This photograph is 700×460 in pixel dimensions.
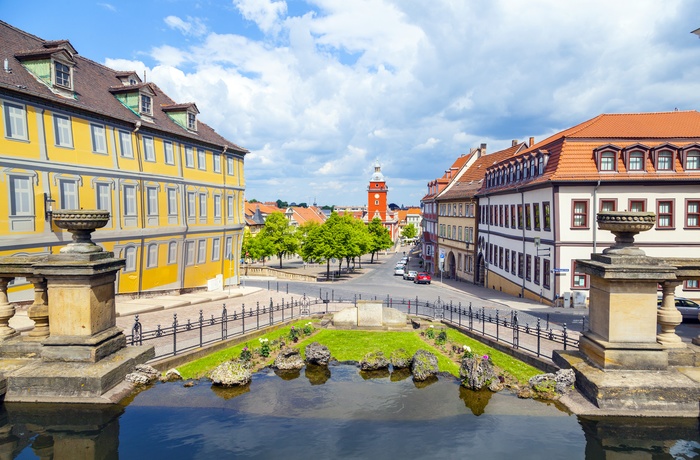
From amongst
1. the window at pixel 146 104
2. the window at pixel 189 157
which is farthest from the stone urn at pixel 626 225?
the window at pixel 189 157

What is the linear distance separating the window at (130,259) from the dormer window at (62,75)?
32.9 feet

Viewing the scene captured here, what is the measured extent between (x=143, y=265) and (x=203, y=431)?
24.6 metres

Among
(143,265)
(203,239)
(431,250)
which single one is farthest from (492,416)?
(431,250)

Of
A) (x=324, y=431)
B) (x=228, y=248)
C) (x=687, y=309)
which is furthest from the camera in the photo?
(x=228, y=248)

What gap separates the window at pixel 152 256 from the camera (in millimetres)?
30312

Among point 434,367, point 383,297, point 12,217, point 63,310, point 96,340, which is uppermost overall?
point 12,217

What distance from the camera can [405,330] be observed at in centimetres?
1994

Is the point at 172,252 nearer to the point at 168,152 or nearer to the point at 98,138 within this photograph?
the point at 168,152

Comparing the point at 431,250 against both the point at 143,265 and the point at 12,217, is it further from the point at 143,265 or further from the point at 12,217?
the point at 12,217

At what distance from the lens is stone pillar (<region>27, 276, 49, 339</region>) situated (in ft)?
29.1

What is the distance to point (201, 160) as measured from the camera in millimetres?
35938

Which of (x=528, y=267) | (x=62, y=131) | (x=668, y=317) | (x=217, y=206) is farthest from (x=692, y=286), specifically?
(x=62, y=131)

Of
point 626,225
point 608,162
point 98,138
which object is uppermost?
point 98,138

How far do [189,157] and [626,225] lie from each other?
31.8 m
